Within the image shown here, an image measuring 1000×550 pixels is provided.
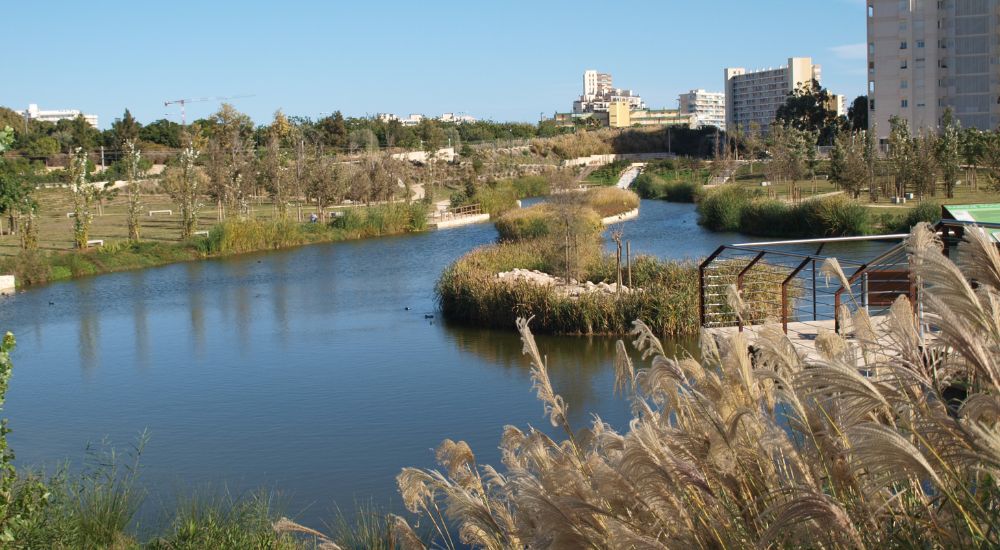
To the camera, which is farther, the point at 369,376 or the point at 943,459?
the point at 369,376

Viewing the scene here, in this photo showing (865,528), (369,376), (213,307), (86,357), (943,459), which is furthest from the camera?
(213,307)

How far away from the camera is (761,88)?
12456cm

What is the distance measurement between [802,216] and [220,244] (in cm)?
1797

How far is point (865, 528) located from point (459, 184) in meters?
51.2

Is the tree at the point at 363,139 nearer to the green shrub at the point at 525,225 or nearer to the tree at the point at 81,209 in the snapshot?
the tree at the point at 81,209

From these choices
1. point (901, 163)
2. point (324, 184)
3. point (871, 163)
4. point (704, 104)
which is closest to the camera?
point (901, 163)

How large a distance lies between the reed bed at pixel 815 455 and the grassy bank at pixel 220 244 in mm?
25236

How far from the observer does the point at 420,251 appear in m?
30.8

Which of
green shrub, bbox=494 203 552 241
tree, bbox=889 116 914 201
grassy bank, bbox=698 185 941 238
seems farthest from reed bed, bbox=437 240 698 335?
tree, bbox=889 116 914 201

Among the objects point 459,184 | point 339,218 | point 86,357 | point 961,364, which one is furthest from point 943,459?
point 459,184

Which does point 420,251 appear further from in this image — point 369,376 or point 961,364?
point 961,364

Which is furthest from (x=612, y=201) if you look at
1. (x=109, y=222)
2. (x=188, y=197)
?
(x=109, y=222)

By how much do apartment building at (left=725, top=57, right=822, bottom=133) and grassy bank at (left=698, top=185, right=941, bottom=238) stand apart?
84486 mm

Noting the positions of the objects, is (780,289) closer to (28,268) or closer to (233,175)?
(28,268)
